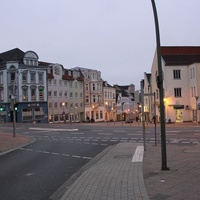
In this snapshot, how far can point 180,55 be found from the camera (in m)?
51.8

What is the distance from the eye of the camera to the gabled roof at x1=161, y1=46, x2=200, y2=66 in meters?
49.5

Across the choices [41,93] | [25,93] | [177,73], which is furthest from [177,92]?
[25,93]

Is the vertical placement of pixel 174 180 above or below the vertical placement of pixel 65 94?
below

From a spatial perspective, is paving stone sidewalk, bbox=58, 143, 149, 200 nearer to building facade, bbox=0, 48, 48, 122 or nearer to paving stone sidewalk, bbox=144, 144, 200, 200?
paving stone sidewalk, bbox=144, 144, 200, 200

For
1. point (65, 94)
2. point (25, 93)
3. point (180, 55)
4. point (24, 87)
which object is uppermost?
point (180, 55)

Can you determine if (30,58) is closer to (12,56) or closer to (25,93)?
(12,56)

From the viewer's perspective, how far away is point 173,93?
49469mm

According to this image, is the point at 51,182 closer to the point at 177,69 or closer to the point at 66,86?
the point at 177,69

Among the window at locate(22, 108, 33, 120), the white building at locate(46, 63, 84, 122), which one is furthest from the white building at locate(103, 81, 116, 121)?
the window at locate(22, 108, 33, 120)

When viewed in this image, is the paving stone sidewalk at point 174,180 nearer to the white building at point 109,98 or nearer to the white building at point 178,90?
the white building at point 178,90

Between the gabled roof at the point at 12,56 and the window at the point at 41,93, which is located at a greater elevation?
the gabled roof at the point at 12,56

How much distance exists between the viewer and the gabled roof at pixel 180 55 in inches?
1949

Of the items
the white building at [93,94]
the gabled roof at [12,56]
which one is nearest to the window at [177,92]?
the gabled roof at [12,56]

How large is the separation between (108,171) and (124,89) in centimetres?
10394
